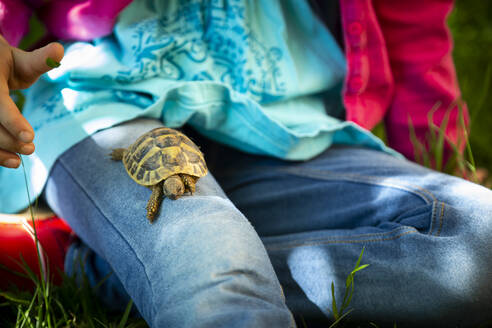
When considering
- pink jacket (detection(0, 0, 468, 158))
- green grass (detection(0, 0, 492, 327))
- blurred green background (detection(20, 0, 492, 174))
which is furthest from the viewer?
blurred green background (detection(20, 0, 492, 174))

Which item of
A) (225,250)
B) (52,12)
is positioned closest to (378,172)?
(225,250)

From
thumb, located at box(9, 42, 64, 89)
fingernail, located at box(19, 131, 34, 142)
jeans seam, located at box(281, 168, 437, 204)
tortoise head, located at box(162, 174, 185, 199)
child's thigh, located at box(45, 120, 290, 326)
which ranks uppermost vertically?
thumb, located at box(9, 42, 64, 89)

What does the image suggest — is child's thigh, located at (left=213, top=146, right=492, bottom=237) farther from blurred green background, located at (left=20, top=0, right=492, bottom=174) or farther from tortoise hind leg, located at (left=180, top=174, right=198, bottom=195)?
blurred green background, located at (left=20, top=0, right=492, bottom=174)

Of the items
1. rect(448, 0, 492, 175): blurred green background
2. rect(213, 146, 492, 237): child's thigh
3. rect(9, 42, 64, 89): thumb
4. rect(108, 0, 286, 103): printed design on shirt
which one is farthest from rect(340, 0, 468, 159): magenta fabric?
rect(9, 42, 64, 89): thumb

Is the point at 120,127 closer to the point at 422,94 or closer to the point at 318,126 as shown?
the point at 318,126

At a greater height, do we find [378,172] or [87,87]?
[87,87]

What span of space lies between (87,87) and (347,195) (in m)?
1.09

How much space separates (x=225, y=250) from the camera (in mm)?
1048

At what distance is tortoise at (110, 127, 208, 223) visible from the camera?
121cm

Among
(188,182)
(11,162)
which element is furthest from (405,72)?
(11,162)

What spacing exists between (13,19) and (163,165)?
2.87 ft

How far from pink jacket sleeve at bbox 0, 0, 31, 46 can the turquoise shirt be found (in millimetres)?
175

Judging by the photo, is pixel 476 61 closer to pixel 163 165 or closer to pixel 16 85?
pixel 163 165

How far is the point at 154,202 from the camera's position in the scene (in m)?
1.18
